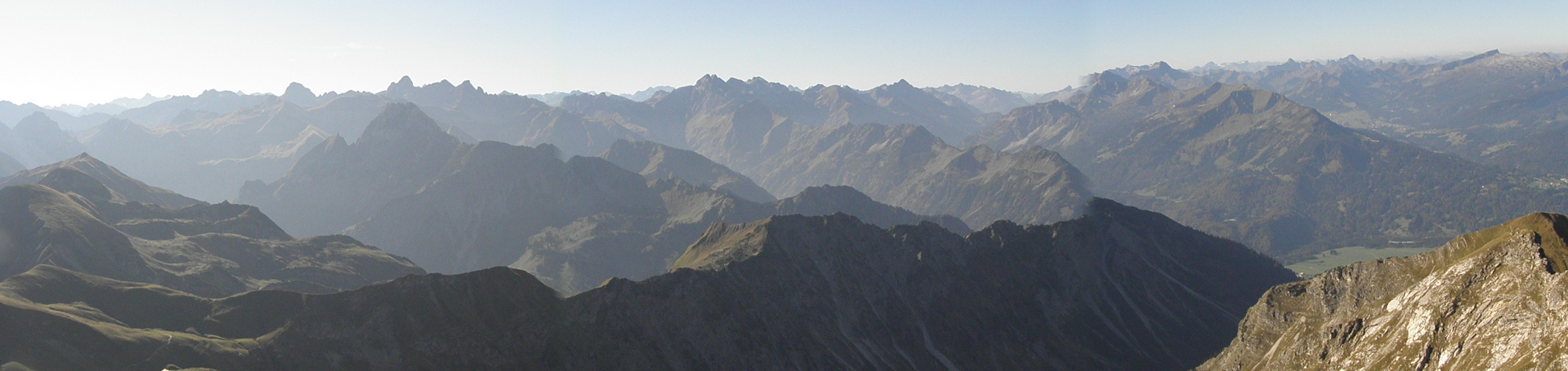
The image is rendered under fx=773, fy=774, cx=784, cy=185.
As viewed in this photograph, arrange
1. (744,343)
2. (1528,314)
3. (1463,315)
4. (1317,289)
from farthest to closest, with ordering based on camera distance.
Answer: (744,343)
(1317,289)
(1463,315)
(1528,314)

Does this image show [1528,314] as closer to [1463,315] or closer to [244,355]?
[1463,315]

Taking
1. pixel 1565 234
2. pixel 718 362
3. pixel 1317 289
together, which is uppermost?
pixel 1565 234

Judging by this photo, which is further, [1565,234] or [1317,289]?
[1317,289]

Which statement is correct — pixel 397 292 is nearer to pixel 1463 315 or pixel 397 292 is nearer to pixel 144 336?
pixel 144 336

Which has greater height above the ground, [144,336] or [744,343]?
[144,336]

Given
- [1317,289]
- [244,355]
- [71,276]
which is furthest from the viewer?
[71,276]

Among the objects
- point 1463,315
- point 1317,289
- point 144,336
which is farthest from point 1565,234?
point 144,336

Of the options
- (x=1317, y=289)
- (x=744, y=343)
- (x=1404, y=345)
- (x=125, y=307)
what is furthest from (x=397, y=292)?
(x=1317, y=289)
